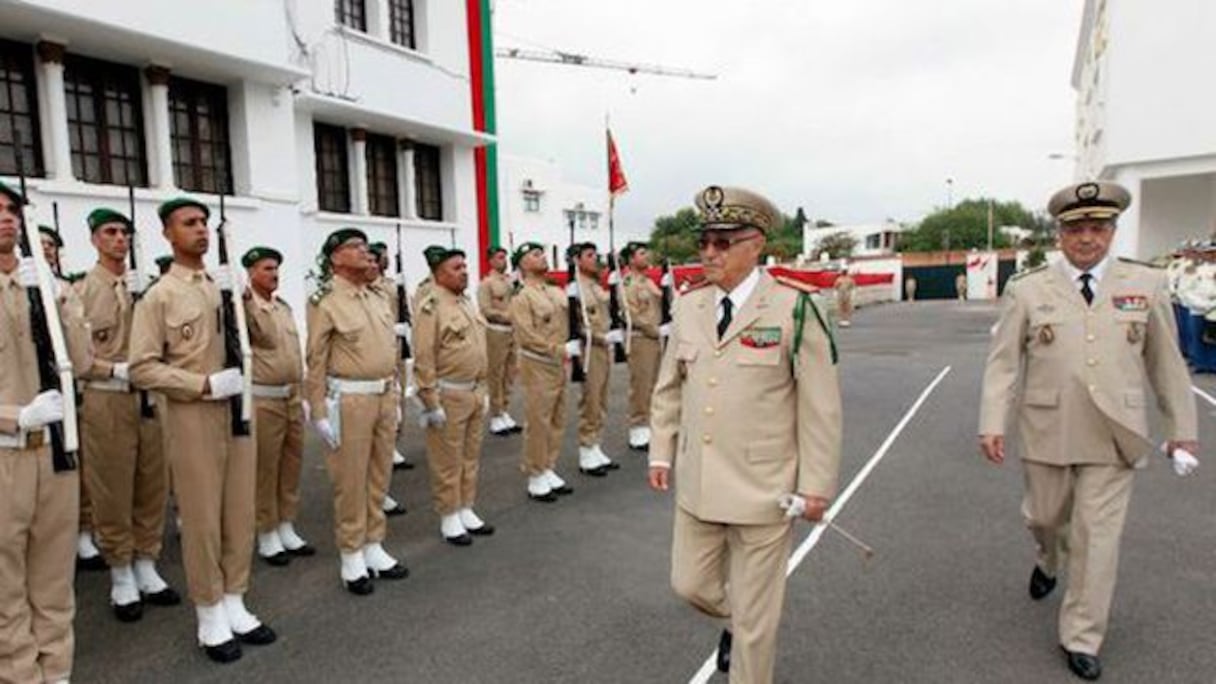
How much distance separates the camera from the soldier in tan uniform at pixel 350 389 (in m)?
4.54

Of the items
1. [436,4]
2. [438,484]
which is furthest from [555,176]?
[438,484]

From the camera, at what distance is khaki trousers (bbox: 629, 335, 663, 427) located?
8359 mm

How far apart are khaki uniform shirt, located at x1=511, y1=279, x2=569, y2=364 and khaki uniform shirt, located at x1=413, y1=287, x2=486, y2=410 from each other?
42.7 inches

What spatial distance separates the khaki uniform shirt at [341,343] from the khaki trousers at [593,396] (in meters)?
2.83

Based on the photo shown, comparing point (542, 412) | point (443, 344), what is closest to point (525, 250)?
point (542, 412)

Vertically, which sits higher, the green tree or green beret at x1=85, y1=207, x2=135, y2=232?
the green tree

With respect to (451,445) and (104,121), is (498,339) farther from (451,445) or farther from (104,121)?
(104,121)

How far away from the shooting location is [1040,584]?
13.8 ft

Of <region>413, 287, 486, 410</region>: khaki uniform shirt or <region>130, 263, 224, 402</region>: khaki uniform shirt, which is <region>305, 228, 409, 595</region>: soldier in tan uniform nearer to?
<region>413, 287, 486, 410</region>: khaki uniform shirt

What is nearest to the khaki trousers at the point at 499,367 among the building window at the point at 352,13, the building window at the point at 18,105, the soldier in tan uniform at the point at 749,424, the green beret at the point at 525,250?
the green beret at the point at 525,250

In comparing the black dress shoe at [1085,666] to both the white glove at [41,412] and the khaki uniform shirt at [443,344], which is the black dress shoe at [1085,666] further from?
the white glove at [41,412]

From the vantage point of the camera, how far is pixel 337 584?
471cm

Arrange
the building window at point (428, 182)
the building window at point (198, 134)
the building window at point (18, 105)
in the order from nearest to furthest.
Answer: the building window at point (18, 105)
the building window at point (198, 134)
the building window at point (428, 182)

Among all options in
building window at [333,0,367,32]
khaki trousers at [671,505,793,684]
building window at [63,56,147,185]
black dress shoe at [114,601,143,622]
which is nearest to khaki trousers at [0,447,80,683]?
black dress shoe at [114,601,143,622]
